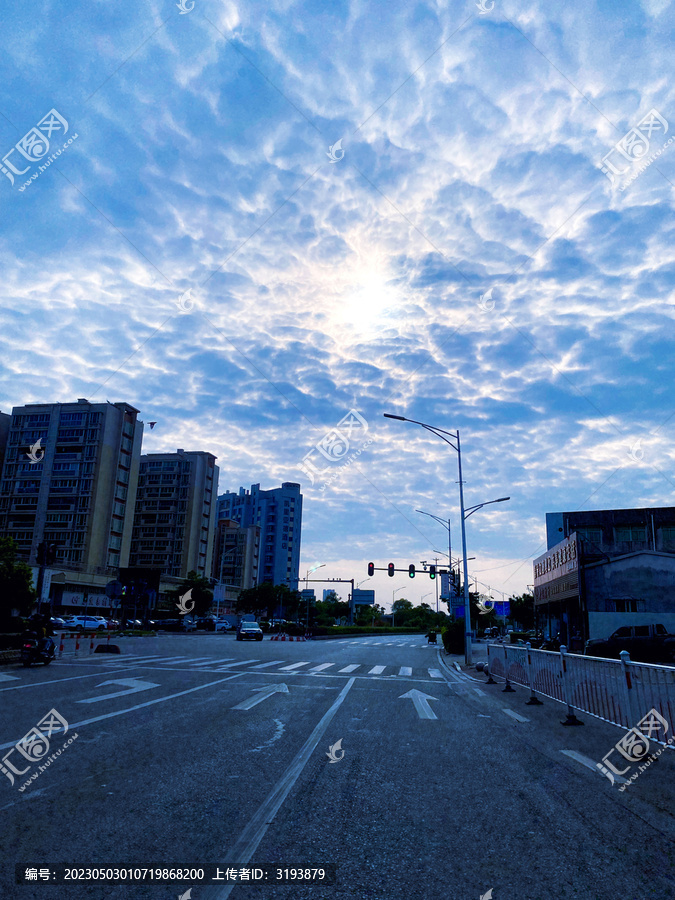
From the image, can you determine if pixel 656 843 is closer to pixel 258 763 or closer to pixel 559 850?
pixel 559 850

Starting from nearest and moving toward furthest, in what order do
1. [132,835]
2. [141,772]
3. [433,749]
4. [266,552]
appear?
[132,835] → [141,772] → [433,749] → [266,552]

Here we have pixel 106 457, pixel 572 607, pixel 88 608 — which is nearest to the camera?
pixel 572 607

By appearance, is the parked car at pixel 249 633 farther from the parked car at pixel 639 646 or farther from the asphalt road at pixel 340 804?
the asphalt road at pixel 340 804

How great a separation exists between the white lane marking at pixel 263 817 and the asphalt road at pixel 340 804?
0.02m

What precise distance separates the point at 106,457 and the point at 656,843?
9246 cm

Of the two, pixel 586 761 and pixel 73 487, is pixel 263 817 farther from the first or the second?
pixel 73 487

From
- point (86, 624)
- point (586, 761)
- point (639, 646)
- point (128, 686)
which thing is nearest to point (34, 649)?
point (128, 686)

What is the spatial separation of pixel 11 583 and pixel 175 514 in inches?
3426

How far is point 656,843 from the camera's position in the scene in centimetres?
486

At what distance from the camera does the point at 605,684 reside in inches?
382

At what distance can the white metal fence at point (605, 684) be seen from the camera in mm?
7914

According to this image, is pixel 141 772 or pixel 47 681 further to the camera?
pixel 47 681

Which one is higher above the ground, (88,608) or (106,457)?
(106,457)

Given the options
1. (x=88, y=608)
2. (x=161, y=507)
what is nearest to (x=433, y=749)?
(x=88, y=608)
